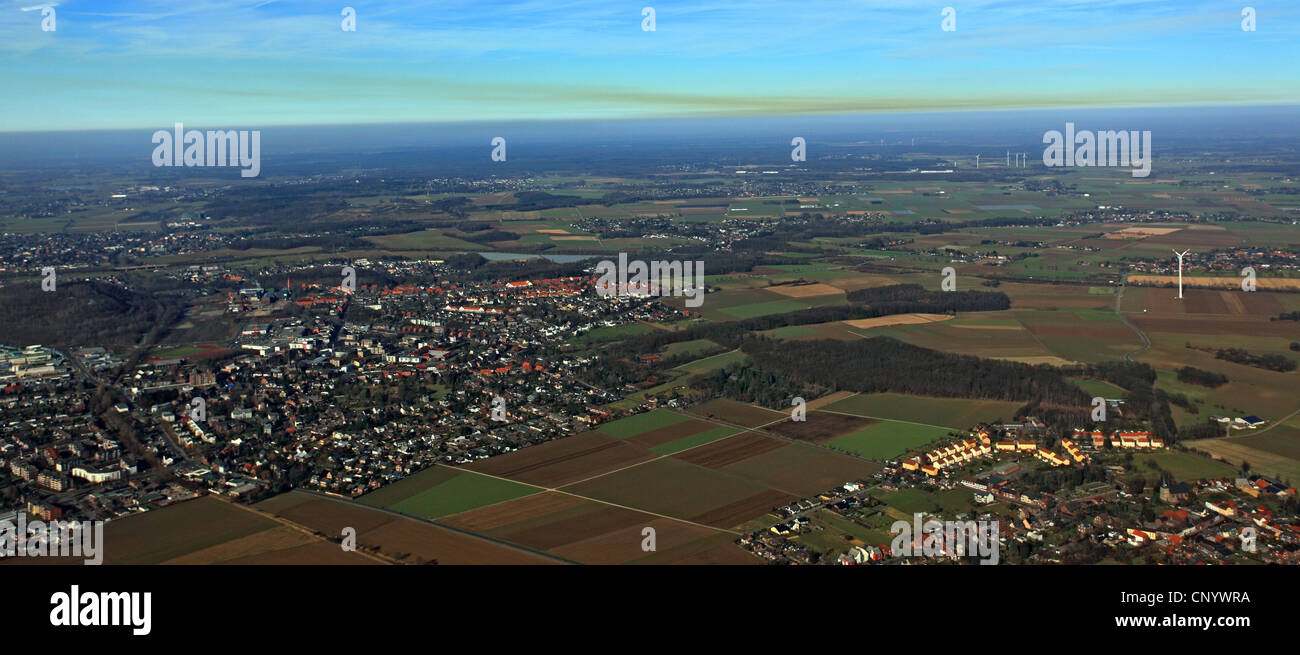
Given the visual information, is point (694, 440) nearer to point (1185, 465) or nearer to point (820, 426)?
point (820, 426)

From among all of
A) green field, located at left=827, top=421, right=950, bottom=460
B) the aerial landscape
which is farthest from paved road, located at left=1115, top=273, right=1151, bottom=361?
green field, located at left=827, top=421, right=950, bottom=460

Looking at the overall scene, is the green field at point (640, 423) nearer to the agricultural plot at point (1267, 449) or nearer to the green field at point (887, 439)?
the green field at point (887, 439)

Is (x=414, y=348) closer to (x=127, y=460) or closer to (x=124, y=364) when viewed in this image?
(x=124, y=364)

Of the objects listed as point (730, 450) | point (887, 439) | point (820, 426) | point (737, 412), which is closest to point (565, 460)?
point (730, 450)

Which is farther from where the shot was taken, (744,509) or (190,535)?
(744,509)

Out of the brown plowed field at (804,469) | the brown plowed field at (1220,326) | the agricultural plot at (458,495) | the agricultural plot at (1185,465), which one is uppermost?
the brown plowed field at (1220,326)

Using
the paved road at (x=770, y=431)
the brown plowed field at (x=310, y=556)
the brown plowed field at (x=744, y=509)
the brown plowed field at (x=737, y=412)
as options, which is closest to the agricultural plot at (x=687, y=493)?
the brown plowed field at (x=744, y=509)

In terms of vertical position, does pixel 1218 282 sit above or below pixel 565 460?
above

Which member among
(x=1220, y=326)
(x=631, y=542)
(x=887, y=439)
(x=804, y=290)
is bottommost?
(x=631, y=542)
